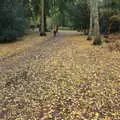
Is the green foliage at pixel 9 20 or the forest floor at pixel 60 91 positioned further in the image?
the green foliage at pixel 9 20

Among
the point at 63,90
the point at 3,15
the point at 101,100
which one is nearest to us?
the point at 101,100

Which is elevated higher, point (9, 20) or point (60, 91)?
point (9, 20)

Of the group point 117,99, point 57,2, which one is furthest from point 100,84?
point 57,2

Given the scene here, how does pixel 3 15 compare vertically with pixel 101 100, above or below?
above

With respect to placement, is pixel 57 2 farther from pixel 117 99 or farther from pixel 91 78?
pixel 117 99

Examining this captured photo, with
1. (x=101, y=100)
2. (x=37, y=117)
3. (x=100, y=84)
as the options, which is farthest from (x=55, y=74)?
(x=37, y=117)

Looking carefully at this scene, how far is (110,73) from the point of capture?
1012 centimetres

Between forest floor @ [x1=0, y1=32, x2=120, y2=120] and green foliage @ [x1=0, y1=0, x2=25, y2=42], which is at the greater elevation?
green foliage @ [x1=0, y1=0, x2=25, y2=42]

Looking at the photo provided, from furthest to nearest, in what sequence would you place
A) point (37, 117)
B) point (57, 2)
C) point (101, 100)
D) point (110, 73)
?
point (57, 2), point (110, 73), point (101, 100), point (37, 117)

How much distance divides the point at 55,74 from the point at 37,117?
4.40m

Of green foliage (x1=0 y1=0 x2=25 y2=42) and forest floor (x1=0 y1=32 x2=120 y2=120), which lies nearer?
forest floor (x1=0 y1=32 x2=120 y2=120)

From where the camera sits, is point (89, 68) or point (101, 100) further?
point (89, 68)

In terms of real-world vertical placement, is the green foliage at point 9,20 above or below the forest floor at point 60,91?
above

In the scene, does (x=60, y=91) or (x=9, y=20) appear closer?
(x=60, y=91)
